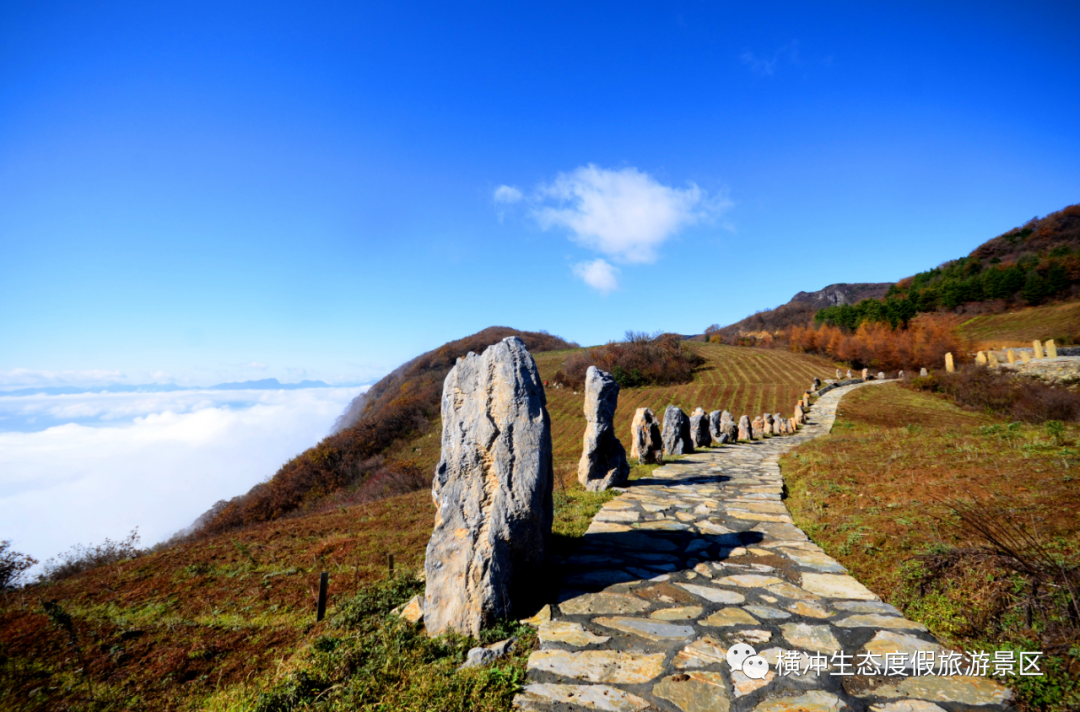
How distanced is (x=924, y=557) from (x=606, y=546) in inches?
135

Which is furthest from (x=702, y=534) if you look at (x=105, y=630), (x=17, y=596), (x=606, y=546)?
(x=17, y=596)

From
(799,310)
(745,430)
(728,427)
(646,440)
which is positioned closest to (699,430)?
(728,427)

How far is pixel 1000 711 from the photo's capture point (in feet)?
8.46

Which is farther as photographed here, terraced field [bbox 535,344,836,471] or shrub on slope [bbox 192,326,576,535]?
terraced field [bbox 535,344,836,471]

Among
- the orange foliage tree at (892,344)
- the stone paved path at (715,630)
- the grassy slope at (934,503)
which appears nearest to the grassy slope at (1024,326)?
the orange foliage tree at (892,344)

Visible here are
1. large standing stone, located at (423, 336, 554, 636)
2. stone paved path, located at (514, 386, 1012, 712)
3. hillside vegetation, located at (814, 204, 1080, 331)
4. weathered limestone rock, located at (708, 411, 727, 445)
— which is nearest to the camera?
stone paved path, located at (514, 386, 1012, 712)

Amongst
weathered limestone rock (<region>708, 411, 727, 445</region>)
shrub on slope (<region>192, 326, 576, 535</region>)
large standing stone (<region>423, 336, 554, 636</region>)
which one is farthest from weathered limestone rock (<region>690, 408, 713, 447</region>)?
large standing stone (<region>423, 336, 554, 636</region>)

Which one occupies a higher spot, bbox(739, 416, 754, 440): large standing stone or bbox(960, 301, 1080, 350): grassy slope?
bbox(960, 301, 1080, 350): grassy slope

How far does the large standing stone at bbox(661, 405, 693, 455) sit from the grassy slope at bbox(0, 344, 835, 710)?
4.26m

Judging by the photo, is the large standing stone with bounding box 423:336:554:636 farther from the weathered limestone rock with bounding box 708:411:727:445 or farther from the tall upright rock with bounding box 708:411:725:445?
the tall upright rock with bounding box 708:411:725:445

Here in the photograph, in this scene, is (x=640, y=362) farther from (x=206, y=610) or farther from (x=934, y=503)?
(x=206, y=610)

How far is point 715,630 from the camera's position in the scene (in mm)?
3693

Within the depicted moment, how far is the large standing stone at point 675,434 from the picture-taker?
1429 cm

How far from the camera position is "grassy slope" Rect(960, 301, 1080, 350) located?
38.6 meters
